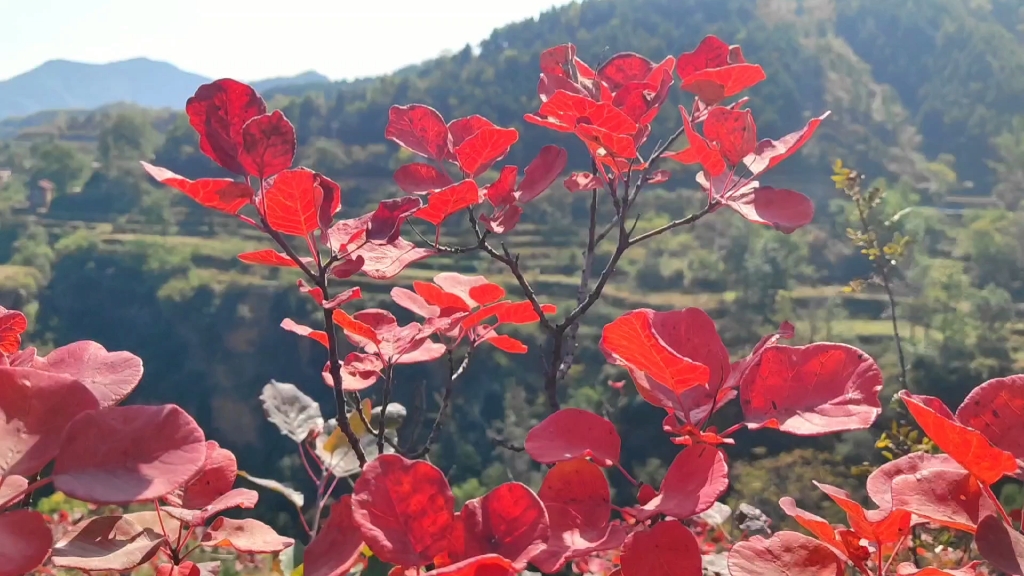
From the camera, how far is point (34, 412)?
0.86 ft

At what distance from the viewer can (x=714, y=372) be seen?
39 centimetres

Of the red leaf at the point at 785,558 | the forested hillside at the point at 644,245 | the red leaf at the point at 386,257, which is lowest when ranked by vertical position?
the forested hillside at the point at 644,245

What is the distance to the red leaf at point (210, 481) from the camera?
396mm

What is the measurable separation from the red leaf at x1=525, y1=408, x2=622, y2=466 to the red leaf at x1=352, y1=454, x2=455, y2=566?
0.08 metres

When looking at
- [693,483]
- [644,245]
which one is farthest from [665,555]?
[644,245]

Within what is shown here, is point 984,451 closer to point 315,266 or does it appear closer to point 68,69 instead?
point 315,266

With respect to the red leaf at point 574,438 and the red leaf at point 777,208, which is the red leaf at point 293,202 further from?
the red leaf at point 777,208

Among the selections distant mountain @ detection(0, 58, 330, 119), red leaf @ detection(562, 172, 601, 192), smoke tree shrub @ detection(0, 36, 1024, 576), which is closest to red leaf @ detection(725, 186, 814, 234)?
smoke tree shrub @ detection(0, 36, 1024, 576)

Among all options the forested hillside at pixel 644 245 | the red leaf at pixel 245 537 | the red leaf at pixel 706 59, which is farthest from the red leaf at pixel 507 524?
the forested hillside at pixel 644 245

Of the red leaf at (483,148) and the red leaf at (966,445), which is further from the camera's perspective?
the red leaf at (483,148)

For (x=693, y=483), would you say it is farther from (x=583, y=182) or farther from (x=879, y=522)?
(x=583, y=182)

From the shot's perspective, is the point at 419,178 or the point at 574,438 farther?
the point at 419,178

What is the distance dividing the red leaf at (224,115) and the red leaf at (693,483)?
0.93 feet

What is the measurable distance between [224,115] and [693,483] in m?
0.32
